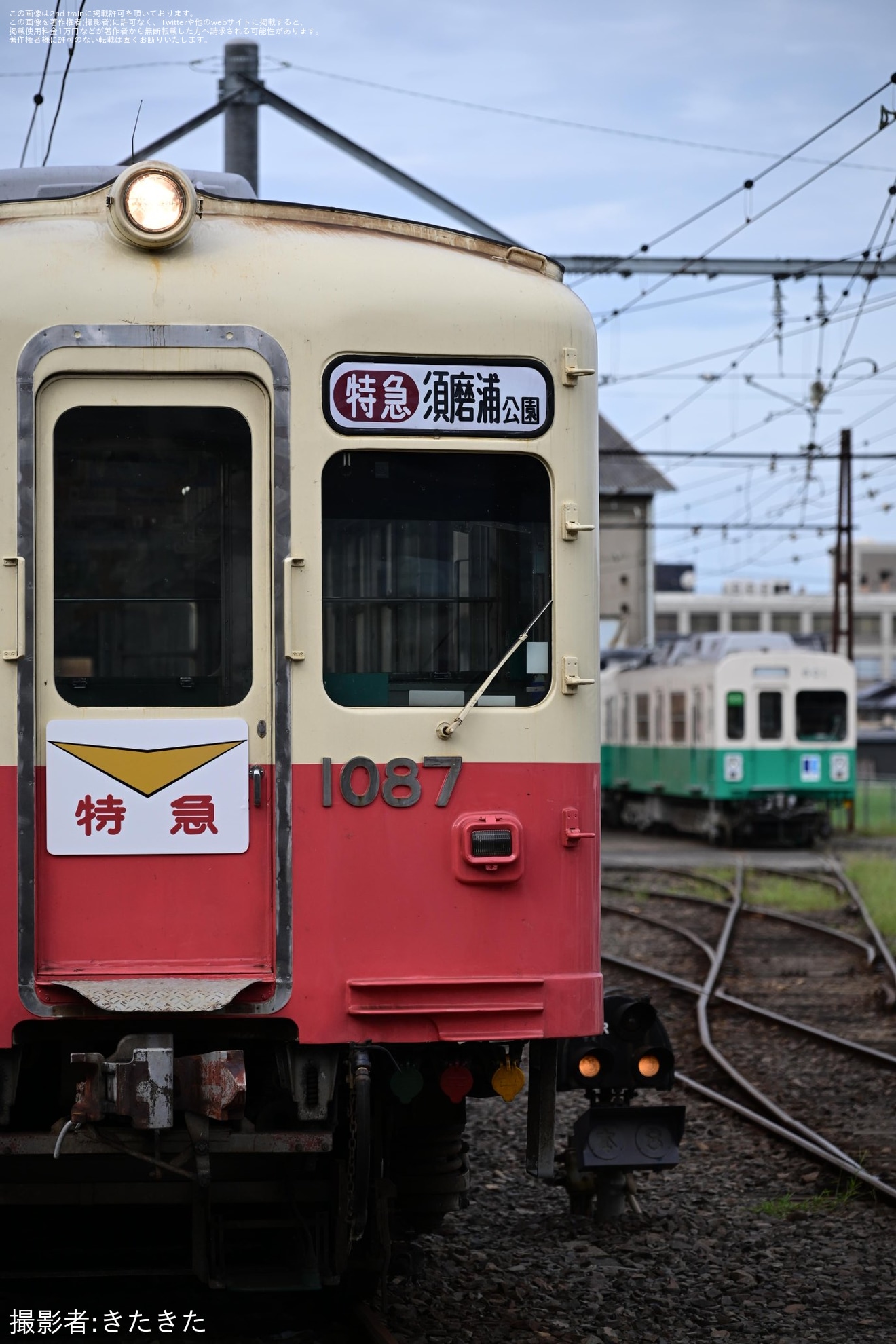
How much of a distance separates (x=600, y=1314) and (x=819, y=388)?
62.6ft

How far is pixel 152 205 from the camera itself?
4.53 metres

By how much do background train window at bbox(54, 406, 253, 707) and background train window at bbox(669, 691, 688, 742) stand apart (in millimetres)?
24687

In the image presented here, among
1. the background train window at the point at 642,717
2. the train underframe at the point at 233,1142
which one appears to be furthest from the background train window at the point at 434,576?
the background train window at the point at 642,717

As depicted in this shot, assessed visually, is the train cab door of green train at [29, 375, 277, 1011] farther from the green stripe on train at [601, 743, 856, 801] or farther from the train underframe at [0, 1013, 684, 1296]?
the green stripe on train at [601, 743, 856, 801]

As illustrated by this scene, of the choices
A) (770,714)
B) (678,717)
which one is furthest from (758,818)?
(678,717)

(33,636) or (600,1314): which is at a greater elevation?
(33,636)

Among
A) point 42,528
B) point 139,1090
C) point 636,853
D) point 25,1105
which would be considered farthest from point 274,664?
point 636,853

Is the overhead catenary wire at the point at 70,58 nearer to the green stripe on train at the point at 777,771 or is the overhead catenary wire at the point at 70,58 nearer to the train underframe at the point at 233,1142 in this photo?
the train underframe at the point at 233,1142

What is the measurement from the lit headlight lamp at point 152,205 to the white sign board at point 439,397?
0.57 metres

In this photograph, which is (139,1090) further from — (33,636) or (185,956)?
(33,636)

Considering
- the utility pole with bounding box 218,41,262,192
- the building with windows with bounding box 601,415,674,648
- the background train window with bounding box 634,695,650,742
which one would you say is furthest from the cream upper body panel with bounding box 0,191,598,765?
the building with windows with bounding box 601,415,674,648

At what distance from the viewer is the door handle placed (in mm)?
4387

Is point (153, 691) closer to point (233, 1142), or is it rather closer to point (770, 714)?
point (233, 1142)

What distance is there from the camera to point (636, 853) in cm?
2664
